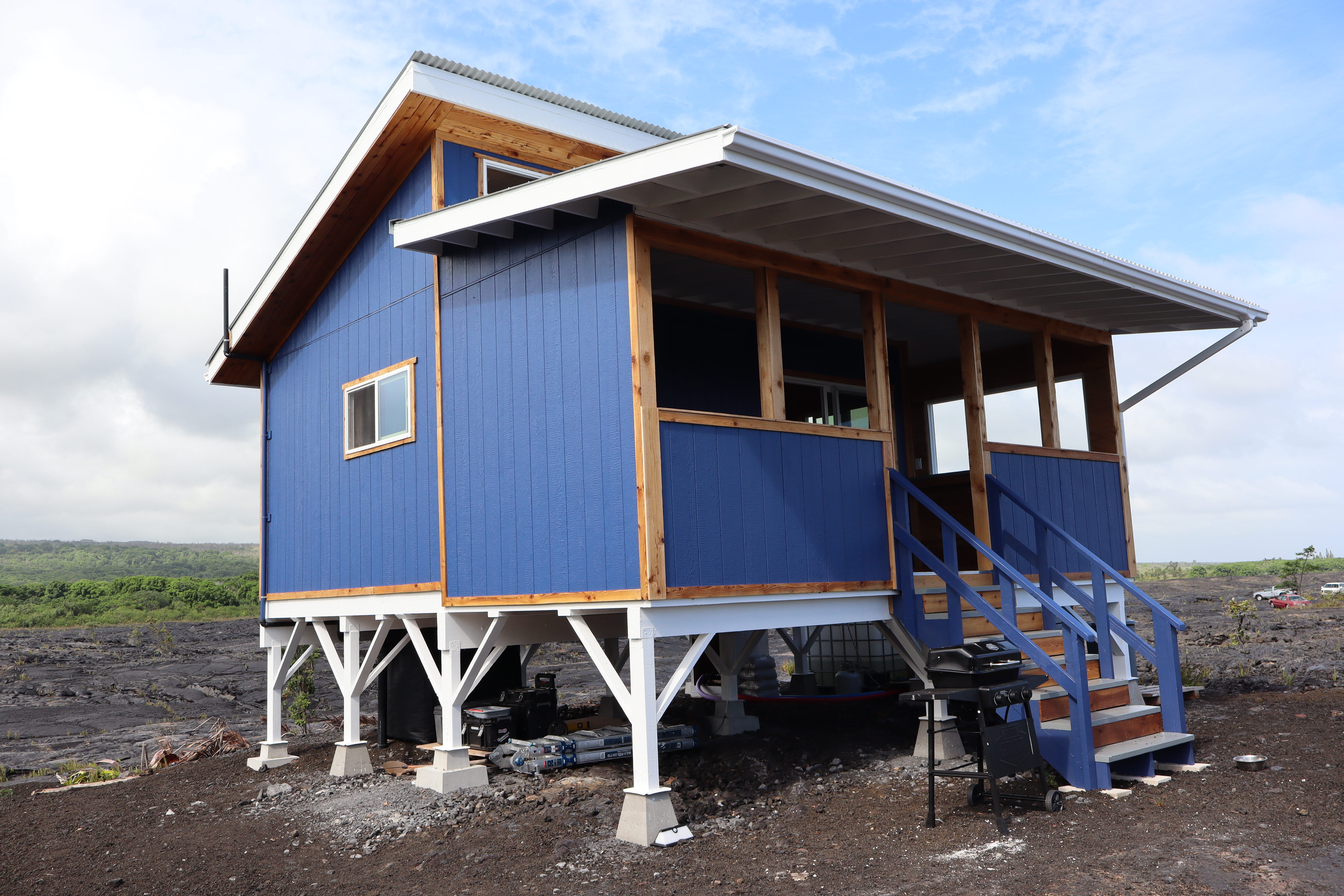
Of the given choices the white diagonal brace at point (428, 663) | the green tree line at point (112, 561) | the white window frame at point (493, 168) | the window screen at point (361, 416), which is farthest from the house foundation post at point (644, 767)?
the green tree line at point (112, 561)

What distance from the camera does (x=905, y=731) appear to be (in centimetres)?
912

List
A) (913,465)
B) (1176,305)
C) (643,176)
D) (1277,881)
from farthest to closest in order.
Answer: (913,465), (1176,305), (643,176), (1277,881)

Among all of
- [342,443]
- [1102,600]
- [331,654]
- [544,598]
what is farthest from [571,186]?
[331,654]

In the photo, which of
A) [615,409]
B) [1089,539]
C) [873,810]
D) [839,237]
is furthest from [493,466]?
[1089,539]

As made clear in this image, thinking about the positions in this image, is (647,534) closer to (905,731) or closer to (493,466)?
(493,466)

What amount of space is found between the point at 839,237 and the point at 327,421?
5505mm

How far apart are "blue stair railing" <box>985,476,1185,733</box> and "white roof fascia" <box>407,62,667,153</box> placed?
4.23 meters

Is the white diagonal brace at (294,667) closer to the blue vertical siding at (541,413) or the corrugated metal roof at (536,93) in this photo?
the blue vertical siding at (541,413)

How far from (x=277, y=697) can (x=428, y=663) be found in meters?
3.41

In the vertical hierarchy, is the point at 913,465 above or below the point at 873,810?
above

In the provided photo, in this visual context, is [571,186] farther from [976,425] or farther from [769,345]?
[976,425]

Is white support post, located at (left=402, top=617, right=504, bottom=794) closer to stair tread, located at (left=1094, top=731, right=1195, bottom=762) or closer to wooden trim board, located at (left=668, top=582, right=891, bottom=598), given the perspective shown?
wooden trim board, located at (left=668, top=582, right=891, bottom=598)

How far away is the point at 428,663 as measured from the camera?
804 centimetres

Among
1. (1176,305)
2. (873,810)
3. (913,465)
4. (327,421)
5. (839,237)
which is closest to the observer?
(873,810)
